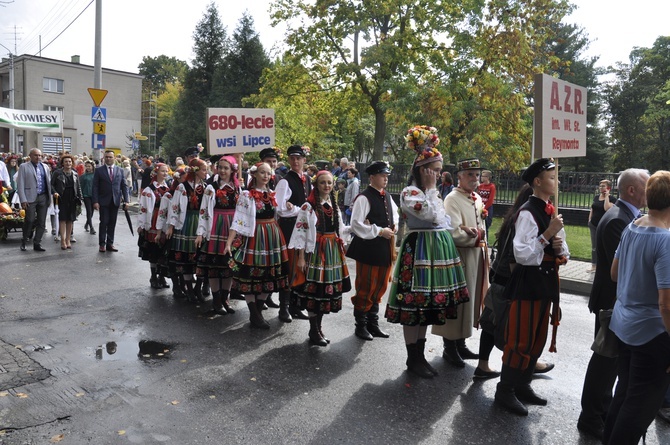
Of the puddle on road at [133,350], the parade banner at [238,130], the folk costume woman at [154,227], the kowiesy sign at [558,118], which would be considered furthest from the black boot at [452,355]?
the folk costume woman at [154,227]

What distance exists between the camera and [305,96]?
24562 mm

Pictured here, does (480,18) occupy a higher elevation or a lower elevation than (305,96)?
higher

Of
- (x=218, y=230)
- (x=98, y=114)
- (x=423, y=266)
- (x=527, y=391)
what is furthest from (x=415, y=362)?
(x=98, y=114)

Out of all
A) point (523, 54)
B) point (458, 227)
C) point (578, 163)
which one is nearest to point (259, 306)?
point (458, 227)

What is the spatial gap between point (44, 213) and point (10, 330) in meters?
6.34

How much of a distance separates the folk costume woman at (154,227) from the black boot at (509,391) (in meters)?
5.62

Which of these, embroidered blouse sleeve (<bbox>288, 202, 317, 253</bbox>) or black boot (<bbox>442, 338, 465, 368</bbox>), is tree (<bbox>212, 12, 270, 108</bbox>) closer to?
embroidered blouse sleeve (<bbox>288, 202, 317, 253</bbox>)

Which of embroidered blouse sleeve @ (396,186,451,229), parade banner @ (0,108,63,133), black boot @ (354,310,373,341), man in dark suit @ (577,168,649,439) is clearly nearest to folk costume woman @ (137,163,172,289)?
black boot @ (354,310,373,341)

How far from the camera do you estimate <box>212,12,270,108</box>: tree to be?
47.9 metres

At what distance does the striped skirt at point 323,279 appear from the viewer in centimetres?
618

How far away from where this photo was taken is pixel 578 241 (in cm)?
1432

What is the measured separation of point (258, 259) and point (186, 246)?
5.51 feet

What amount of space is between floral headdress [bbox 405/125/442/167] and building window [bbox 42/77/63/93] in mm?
53140

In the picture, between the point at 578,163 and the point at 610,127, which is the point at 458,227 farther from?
the point at 610,127
